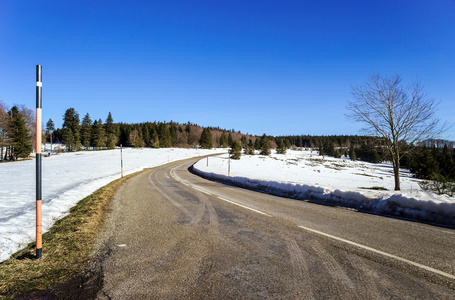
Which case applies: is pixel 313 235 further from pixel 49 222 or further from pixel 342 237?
pixel 49 222

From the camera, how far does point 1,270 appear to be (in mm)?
3166

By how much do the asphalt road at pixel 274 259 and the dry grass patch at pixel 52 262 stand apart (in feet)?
1.14

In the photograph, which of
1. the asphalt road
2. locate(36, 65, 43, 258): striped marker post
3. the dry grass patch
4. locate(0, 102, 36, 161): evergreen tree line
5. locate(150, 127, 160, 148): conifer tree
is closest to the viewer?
the asphalt road

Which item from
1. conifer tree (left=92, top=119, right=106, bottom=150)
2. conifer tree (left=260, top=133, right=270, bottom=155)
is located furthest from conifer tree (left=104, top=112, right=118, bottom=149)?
conifer tree (left=260, top=133, right=270, bottom=155)

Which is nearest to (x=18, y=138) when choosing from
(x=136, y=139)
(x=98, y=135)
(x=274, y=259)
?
(x=98, y=135)

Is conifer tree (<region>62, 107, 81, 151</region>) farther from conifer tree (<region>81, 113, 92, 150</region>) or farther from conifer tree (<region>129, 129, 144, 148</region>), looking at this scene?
conifer tree (<region>129, 129, 144, 148</region>)

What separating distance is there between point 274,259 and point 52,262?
361 centimetres

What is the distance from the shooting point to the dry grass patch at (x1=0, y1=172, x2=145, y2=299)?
285cm

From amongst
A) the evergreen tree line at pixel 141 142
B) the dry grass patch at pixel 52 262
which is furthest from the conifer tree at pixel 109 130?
the dry grass patch at pixel 52 262

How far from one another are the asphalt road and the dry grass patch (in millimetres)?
346

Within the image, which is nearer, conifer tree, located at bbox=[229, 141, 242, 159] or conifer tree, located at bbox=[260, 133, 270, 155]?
conifer tree, located at bbox=[229, 141, 242, 159]

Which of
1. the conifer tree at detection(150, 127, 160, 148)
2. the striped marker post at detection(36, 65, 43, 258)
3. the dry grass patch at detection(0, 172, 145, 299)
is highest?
the conifer tree at detection(150, 127, 160, 148)

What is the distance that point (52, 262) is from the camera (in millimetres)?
3516

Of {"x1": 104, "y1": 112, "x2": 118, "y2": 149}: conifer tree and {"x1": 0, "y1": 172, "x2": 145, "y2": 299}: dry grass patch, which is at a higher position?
{"x1": 104, "y1": 112, "x2": 118, "y2": 149}: conifer tree
